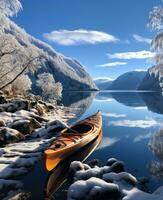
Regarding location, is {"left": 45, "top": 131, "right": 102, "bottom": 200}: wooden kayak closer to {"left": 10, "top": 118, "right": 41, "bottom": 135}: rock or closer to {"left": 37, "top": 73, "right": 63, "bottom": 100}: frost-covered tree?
{"left": 10, "top": 118, "right": 41, "bottom": 135}: rock

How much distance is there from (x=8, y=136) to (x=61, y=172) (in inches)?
341

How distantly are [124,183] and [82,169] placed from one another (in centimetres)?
334

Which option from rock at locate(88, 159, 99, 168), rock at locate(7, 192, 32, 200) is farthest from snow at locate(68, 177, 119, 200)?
rock at locate(88, 159, 99, 168)

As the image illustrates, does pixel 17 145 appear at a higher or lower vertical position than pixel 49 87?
lower

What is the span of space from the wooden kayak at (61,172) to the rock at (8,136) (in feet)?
20.6

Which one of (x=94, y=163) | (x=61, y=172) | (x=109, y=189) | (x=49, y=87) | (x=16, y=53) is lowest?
(x=61, y=172)

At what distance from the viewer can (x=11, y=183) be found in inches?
693

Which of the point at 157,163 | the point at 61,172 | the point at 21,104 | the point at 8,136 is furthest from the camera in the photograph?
the point at 21,104

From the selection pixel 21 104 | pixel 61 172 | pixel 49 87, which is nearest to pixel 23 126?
pixel 21 104

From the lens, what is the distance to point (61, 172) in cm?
2075

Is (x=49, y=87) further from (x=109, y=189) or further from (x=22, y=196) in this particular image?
(x=109, y=189)

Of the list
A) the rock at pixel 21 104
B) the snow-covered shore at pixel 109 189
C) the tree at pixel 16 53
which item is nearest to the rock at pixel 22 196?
the snow-covered shore at pixel 109 189

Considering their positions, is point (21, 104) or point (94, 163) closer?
point (94, 163)

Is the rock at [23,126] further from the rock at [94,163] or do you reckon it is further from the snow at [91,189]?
the snow at [91,189]
